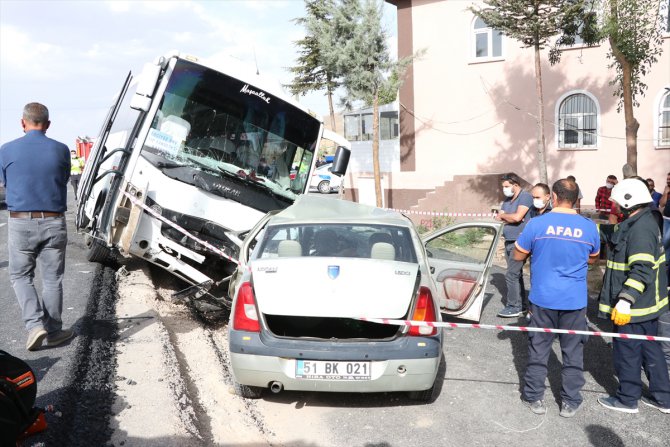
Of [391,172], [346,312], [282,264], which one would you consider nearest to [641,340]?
[346,312]

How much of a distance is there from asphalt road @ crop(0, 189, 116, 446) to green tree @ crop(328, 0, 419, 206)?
44.5 ft

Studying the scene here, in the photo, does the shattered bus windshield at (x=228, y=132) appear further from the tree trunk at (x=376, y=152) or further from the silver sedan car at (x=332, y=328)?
the tree trunk at (x=376, y=152)

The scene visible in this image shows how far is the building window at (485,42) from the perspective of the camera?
2011cm

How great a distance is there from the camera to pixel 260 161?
26.8 feet

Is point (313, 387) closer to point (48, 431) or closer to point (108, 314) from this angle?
point (48, 431)

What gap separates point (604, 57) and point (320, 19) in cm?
918

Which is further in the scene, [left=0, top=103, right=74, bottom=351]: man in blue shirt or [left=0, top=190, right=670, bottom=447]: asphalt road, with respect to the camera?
[left=0, top=103, right=74, bottom=351]: man in blue shirt

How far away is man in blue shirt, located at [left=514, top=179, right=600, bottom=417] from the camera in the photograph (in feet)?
15.1

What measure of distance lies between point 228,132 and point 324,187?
24403mm

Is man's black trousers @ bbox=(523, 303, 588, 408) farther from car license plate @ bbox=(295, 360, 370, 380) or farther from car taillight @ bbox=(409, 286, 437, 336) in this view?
car license plate @ bbox=(295, 360, 370, 380)

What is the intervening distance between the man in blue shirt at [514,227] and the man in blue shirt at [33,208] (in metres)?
4.96

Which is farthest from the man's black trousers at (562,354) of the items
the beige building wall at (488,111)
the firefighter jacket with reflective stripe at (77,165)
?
the firefighter jacket with reflective stripe at (77,165)

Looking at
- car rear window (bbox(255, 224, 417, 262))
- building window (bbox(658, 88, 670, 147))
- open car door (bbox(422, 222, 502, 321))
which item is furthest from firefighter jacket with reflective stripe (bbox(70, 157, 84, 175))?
building window (bbox(658, 88, 670, 147))

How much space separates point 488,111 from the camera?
20359 millimetres
